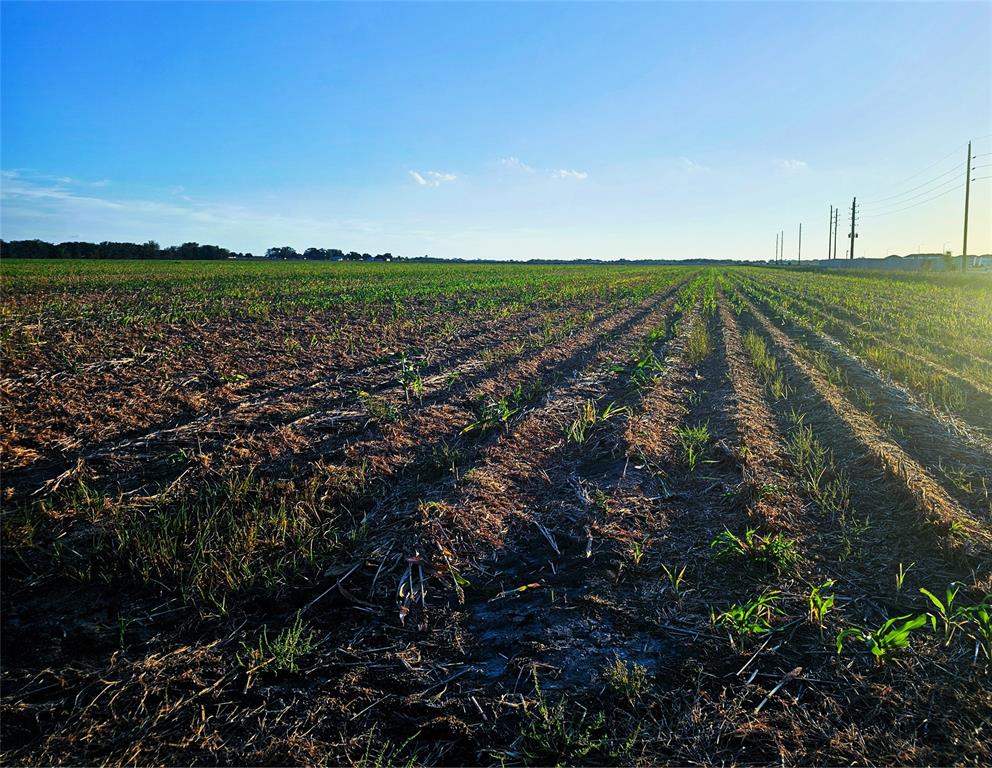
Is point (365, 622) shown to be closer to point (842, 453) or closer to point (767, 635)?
point (767, 635)

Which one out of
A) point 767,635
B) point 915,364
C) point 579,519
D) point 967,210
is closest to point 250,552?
point 579,519

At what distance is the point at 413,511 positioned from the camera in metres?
4.49

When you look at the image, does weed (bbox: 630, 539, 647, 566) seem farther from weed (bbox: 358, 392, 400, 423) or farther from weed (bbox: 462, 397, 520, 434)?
weed (bbox: 358, 392, 400, 423)

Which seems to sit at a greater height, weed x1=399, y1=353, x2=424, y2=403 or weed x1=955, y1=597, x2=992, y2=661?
weed x1=399, y1=353, x2=424, y2=403

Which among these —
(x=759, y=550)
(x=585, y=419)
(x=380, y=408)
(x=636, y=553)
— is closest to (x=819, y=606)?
(x=759, y=550)

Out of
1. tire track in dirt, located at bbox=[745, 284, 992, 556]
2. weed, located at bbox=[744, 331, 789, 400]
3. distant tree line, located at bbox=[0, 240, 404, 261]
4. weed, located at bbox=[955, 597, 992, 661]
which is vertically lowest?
weed, located at bbox=[955, 597, 992, 661]

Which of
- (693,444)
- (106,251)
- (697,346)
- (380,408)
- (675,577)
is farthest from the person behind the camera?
(106,251)

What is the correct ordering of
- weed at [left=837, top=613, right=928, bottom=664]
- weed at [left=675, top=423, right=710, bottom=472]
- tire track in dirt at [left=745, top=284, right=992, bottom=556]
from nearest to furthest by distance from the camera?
1. weed at [left=837, top=613, right=928, bottom=664]
2. tire track in dirt at [left=745, top=284, right=992, bottom=556]
3. weed at [left=675, top=423, right=710, bottom=472]

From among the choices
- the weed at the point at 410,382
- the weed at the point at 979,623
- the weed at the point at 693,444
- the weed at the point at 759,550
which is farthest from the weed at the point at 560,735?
the weed at the point at 410,382

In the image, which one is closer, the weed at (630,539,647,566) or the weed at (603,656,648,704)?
the weed at (603,656,648,704)

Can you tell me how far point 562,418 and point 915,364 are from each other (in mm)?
7273

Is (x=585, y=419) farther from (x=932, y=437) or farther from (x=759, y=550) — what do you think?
(x=932, y=437)

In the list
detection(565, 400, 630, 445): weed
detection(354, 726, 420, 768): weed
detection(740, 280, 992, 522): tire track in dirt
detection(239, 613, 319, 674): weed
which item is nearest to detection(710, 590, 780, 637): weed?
detection(354, 726, 420, 768): weed

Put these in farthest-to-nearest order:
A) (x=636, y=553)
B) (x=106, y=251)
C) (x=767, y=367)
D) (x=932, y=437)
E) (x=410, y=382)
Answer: (x=106, y=251) < (x=767, y=367) < (x=410, y=382) < (x=932, y=437) < (x=636, y=553)
